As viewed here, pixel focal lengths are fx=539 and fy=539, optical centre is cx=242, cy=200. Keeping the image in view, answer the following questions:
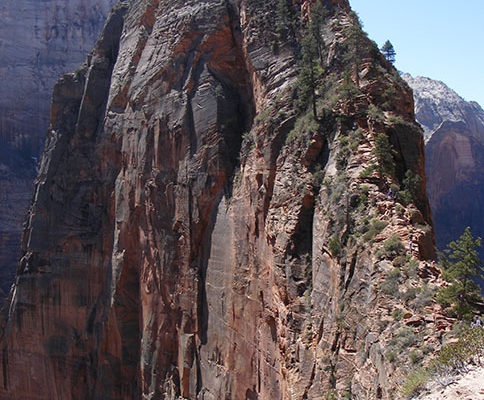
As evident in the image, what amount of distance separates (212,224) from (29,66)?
74.0m

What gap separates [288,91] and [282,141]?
113 inches

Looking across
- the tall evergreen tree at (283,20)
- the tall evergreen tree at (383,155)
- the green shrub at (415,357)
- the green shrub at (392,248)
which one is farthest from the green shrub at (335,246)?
the tall evergreen tree at (283,20)

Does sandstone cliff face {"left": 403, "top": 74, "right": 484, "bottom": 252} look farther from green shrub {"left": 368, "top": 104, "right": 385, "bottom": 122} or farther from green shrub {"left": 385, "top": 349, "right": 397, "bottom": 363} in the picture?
green shrub {"left": 385, "top": 349, "right": 397, "bottom": 363}

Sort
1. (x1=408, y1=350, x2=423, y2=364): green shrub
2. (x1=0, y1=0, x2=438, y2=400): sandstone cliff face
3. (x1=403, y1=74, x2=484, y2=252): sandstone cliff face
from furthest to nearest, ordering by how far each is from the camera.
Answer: (x1=403, y1=74, x2=484, y2=252): sandstone cliff face
(x1=0, y1=0, x2=438, y2=400): sandstone cliff face
(x1=408, y1=350, x2=423, y2=364): green shrub

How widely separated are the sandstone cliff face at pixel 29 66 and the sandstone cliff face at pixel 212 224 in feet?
132

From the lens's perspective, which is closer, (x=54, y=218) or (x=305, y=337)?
(x=305, y=337)

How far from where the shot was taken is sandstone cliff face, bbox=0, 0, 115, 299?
87.2m

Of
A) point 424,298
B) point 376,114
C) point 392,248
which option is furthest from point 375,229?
point 376,114

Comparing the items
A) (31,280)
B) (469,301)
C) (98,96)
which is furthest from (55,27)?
(469,301)

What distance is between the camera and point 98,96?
47594 millimetres

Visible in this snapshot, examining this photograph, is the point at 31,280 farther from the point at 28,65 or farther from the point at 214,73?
the point at 28,65

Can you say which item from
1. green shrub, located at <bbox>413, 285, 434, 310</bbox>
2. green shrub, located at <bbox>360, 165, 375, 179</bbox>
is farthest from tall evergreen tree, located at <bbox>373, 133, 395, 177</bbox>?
green shrub, located at <bbox>413, 285, 434, 310</bbox>

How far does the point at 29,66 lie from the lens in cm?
9312

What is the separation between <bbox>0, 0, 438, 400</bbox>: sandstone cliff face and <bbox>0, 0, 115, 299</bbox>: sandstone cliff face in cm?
4015
